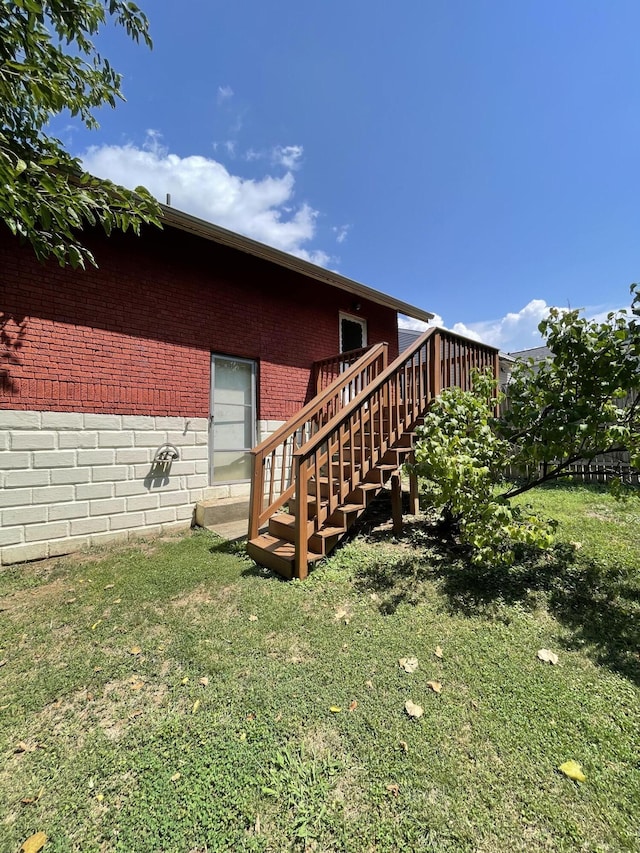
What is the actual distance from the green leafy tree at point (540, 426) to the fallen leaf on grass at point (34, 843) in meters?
2.95

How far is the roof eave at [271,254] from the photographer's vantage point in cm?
484

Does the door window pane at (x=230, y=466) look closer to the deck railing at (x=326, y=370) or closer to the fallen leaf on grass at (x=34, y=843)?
the deck railing at (x=326, y=370)

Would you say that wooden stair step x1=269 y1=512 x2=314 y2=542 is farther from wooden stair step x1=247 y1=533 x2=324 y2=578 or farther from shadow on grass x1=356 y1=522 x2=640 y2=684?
shadow on grass x1=356 y1=522 x2=640 y2=684

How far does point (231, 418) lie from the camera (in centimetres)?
595

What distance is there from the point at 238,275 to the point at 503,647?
602cm

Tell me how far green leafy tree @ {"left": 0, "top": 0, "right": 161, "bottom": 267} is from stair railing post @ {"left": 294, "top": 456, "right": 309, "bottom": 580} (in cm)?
255

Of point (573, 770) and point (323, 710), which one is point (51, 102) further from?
point (573, 770)

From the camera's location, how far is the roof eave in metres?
4.84

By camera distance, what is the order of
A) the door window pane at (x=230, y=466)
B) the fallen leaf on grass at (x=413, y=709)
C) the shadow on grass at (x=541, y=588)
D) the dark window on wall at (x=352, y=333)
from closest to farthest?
the fallen leaf on grass at (x=413, y=709) → the shadow on grass at (x=541, y=588) → the door window pane at (x=230, y=466) → the dark window on wall at (x=352, y=333)

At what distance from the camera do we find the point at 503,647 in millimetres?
2469

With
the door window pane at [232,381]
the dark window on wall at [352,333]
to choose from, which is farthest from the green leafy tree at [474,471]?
the dark window on wall at [352,333]

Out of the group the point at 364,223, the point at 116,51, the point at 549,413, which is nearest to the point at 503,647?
the point at 549,413

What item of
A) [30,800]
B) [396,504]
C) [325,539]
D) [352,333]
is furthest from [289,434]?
[352,333]

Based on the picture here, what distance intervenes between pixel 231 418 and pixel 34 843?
4.92 meters
